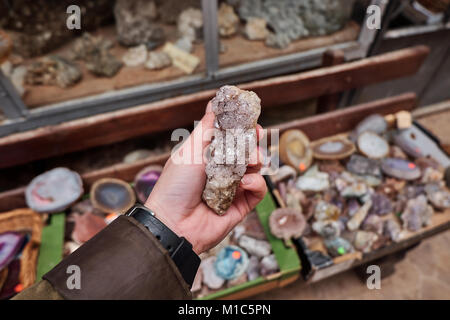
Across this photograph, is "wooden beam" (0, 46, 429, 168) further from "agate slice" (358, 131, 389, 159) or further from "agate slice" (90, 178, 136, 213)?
"agate slice" (358, 131, 389, 159)

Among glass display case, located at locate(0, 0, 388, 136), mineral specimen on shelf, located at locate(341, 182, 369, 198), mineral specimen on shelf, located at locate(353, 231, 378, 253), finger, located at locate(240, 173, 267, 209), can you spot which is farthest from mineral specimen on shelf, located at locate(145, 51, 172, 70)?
mineral specimen on shelf, located at locate(353, 231, 378, 253)

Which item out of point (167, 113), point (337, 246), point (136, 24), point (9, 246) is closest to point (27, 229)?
point (9, 246)

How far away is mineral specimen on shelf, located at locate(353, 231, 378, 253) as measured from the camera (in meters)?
1.94

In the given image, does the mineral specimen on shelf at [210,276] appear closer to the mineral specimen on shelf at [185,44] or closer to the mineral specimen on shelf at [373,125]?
the mineral specimen on shelf at [373,125]

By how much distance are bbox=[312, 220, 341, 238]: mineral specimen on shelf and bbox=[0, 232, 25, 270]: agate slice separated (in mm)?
1812

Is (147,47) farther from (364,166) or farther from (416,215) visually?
(416,215)

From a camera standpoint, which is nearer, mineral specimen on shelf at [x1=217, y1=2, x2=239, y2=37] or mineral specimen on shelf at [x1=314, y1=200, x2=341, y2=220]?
mineral specimen on shelf at [x1=314, y1=200, x2=341, y2=220]

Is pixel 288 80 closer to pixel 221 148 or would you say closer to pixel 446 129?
pixel 221 148

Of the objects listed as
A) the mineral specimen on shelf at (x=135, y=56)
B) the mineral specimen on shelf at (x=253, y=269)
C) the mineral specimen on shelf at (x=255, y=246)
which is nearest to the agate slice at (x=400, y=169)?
the mineral specimen on shelf at (x=255, y=246)

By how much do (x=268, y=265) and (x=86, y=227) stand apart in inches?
43.9

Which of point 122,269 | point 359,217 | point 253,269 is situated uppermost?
point 122,269

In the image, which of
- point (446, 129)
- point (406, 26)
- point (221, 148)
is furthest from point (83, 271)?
point (446, 129)

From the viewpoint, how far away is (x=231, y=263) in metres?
1.80

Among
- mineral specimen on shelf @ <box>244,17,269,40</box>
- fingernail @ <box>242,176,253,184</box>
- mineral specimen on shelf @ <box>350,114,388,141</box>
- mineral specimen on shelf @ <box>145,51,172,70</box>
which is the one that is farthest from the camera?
mineral specimen on shelf @ <box>244,17,269,40</box>
